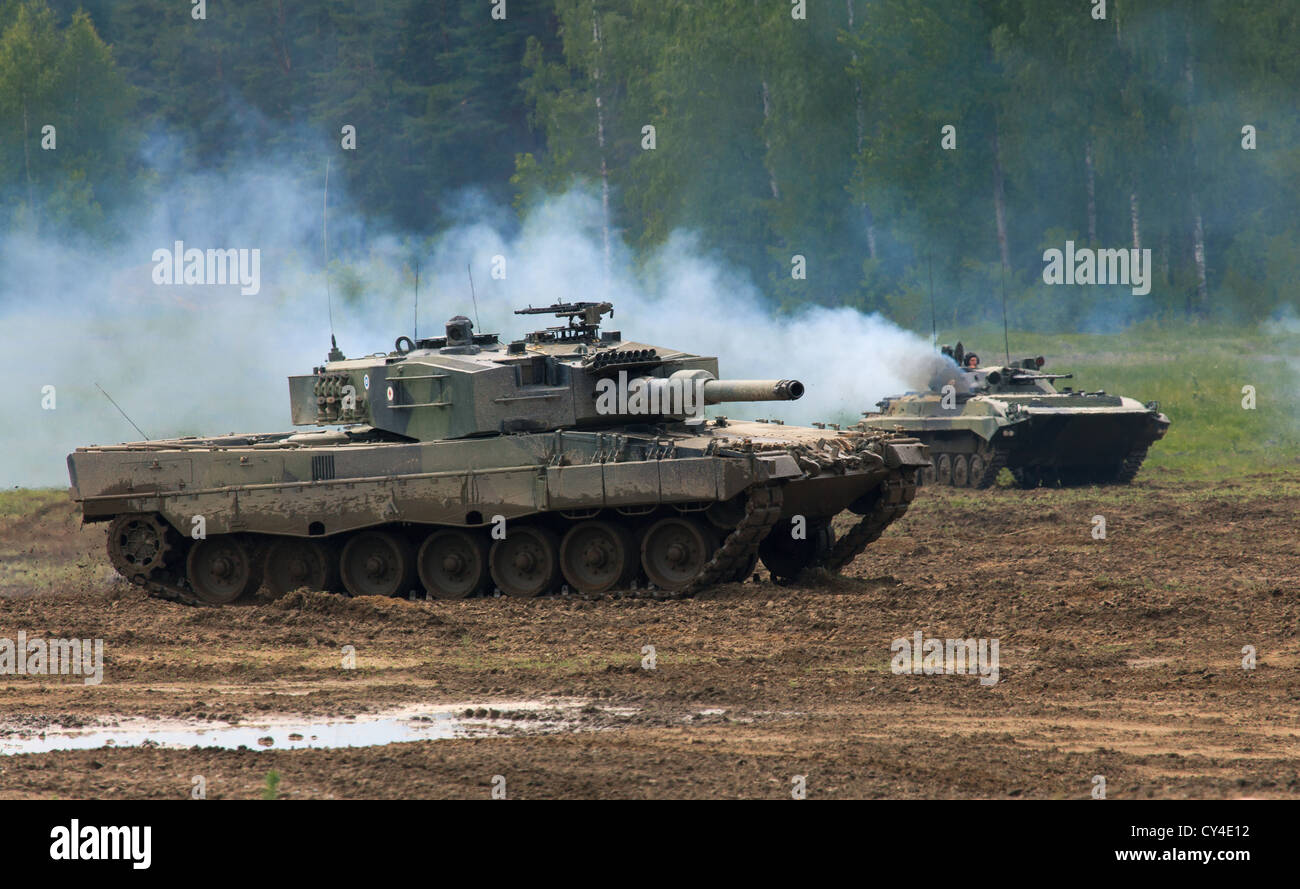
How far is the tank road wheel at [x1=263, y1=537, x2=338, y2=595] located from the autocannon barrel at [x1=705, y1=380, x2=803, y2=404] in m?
4.24

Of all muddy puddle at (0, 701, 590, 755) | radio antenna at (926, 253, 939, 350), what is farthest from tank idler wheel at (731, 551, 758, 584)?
radio antenna at (926, 253, 939, 350)

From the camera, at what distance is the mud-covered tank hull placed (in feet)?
51.8

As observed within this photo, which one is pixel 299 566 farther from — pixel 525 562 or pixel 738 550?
pixel 738 550

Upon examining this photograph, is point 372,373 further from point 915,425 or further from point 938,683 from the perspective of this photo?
point 915,425

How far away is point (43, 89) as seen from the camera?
41781 millimetres

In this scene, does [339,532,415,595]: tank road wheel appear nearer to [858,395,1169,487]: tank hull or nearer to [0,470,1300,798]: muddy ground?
[0,470,1300,798]: muddy ground

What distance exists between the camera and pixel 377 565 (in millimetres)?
17203

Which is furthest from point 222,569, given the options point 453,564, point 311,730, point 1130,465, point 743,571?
point 1130,465

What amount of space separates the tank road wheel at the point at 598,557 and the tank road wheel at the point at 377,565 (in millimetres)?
1746

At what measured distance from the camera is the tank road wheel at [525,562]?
16.5 metres

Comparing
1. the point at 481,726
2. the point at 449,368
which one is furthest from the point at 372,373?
the point at 481,726
